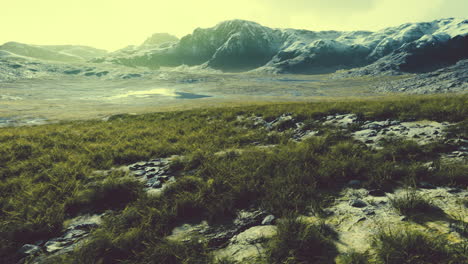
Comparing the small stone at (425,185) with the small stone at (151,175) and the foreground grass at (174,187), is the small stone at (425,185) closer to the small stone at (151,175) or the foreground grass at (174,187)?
the foreground grass at (174,187)

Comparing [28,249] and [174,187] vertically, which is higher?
[174,187]

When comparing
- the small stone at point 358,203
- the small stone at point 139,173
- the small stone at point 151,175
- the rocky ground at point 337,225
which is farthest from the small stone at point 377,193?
the small stone at point 139,173

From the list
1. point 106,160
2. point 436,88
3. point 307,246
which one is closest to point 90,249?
point 307,246

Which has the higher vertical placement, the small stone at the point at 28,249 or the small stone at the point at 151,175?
the small stone at the point at 151,175

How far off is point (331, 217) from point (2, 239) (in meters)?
6.04

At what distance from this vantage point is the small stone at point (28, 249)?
3.63 m

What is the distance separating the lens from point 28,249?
3680 millimetres

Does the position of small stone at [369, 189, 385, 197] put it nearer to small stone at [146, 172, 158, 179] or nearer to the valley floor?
small stone at [146, 172, 158, 179]

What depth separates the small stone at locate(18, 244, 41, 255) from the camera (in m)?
3.63

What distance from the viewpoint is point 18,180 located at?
602 cm

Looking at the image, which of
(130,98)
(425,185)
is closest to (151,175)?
(425,185)

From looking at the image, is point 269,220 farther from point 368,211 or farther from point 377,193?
point 377,193

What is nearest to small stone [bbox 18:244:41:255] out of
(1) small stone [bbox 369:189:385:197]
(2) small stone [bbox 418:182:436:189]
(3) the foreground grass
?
(3) the foreground grass

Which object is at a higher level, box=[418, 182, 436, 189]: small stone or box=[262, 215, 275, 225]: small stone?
box=[418, 182, 436, 189]: small stone
